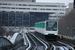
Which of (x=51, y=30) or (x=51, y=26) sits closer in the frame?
(x=51, y=30)

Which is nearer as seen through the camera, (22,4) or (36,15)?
(22,4)

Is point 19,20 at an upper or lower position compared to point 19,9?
lower

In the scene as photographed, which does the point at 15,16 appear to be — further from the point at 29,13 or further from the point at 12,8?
the point at 29,13

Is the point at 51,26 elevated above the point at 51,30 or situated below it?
above

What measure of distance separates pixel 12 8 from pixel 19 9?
3938 millimetres

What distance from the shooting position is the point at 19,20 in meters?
57.8

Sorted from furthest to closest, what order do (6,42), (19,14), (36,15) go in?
(36,15), (19,14), (6,42)

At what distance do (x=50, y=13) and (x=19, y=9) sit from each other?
11910mm

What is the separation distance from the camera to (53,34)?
19500 millimetres

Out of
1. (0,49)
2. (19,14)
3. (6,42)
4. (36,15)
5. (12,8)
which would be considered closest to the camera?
(0,49)

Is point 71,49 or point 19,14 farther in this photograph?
point 19,14

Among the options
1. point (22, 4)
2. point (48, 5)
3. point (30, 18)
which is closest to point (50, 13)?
point (48, 5)

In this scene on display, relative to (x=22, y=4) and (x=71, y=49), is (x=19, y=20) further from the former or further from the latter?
(x=71, y=49)

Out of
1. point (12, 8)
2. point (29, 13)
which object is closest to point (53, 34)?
point (12, 8)
